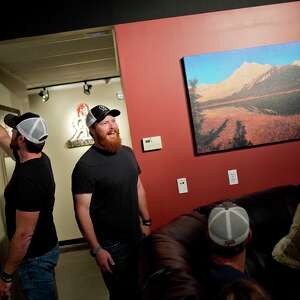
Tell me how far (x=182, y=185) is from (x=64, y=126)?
11.2ft

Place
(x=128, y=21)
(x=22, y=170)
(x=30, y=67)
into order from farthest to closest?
(x=30, y=67) < (x=128, y=21) < (x=22, y=170)

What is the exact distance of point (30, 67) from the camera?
3879mm

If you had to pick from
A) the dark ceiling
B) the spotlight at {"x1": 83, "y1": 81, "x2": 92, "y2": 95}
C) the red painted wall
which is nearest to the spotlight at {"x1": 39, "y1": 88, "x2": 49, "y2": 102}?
the spotlight at {"x1": 83, "y1": 81, "x2": 92, "y2": 95}

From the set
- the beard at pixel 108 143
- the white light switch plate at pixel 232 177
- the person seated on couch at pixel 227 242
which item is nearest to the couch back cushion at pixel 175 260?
the person seated on couch at pixel 227 242

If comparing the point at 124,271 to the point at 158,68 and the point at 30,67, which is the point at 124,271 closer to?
the point at 158,68

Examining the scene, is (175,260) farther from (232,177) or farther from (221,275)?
(232,177)

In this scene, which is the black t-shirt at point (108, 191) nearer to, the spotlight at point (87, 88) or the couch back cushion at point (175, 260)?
the couch back cushion at point (175, 260)

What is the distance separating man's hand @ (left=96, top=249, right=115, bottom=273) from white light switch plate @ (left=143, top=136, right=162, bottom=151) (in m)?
0.82

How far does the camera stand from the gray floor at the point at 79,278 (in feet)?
11.1

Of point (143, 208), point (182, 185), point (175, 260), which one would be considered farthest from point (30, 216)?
point (182, 185)

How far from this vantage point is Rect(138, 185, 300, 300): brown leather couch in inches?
51.8

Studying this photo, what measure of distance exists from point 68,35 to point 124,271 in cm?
181

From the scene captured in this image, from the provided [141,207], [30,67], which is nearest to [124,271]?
[141,207]

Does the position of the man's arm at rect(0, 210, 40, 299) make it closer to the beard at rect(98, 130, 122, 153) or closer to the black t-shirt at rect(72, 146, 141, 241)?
the black t-shirt at rect(72, 146, 141, 241)
